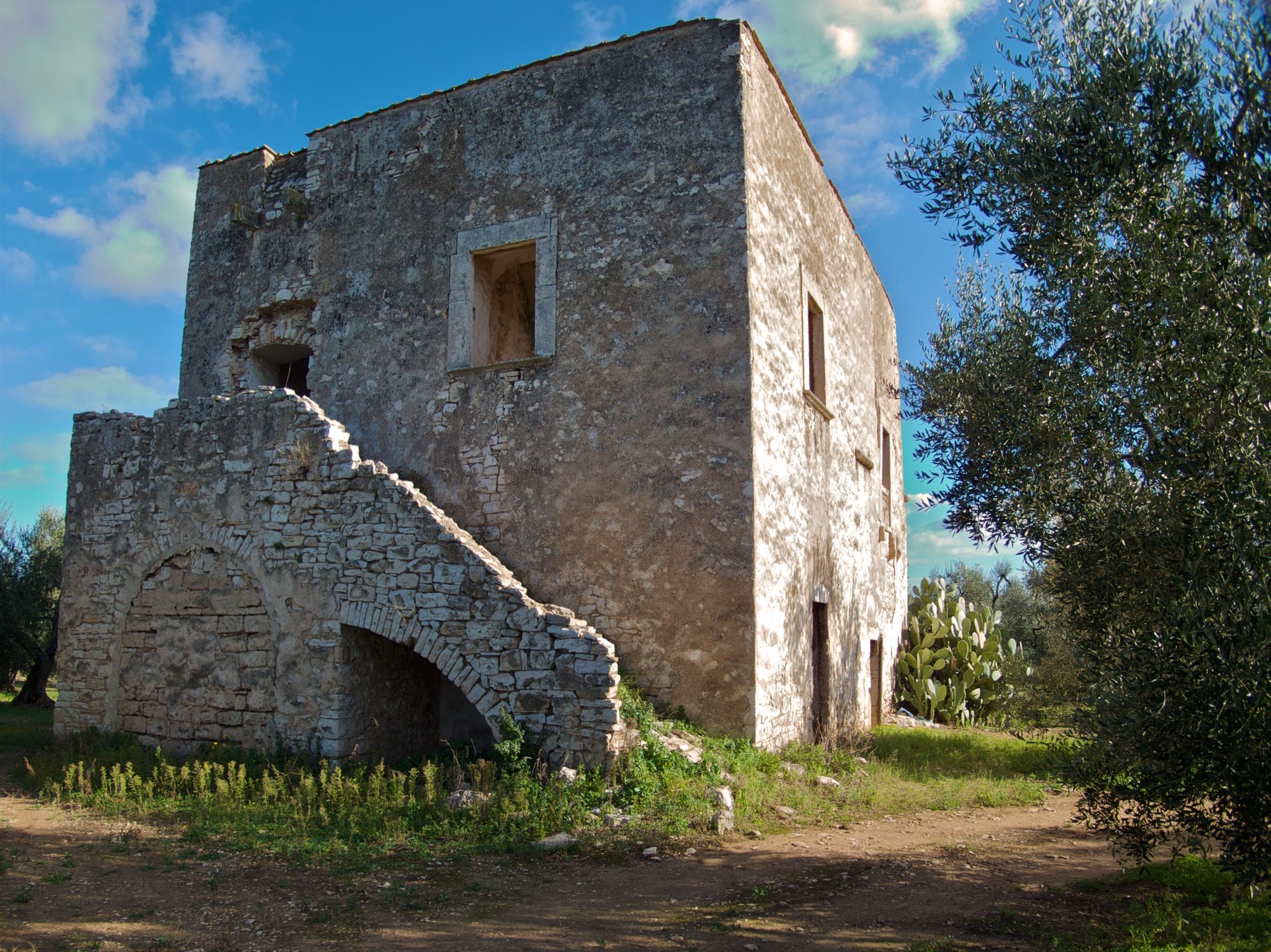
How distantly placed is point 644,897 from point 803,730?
499 centimetres

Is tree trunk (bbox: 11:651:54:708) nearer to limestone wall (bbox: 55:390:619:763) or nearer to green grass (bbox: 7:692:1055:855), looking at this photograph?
limestone wall (bbox: 55:390:619:763)

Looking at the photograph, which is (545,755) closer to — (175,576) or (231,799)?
(231,799)

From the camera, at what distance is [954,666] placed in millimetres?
15953

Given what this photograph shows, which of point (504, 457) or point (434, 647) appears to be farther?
point (504, 457)

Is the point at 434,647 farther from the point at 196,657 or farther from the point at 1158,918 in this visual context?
the point at 1158,918

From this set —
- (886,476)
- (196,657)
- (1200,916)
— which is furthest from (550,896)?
(886,476)

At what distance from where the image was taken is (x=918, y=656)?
16.1m

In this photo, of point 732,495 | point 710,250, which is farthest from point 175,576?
point 710,250

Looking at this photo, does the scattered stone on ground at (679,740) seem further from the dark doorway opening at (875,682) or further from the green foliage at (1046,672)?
the dark doorway opening at (875,682)

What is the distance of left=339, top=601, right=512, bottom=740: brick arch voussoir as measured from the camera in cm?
786

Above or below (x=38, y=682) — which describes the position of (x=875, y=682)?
above

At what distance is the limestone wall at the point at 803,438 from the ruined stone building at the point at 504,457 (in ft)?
0.25

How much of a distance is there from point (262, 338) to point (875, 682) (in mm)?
10981

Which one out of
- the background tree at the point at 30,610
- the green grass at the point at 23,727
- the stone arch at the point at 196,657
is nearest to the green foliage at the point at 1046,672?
the stone arch at the point at 196,657
